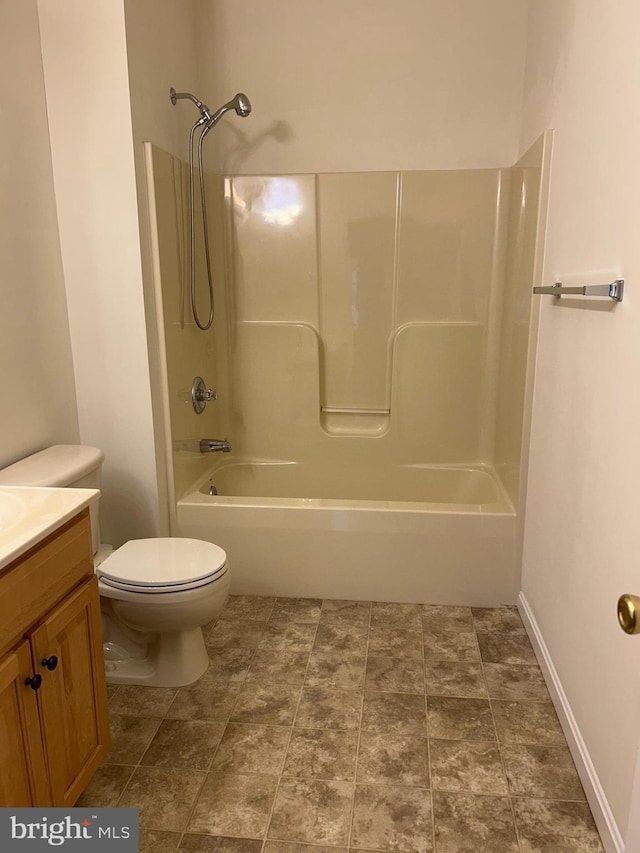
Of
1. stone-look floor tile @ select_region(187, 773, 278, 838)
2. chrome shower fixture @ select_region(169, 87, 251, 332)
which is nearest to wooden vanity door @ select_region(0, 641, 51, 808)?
stone-look floor tile @ select_region(187, 773, 278, 838)

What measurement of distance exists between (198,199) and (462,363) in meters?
1.45

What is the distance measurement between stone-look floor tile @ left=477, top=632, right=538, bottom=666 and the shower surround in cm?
23

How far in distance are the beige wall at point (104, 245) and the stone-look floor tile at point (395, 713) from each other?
1114mm

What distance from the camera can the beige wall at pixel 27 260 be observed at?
2066mm

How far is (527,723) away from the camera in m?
1.95

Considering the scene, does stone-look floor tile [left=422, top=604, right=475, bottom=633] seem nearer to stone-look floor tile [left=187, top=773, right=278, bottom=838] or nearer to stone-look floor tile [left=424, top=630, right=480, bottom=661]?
stone-look floor tile [left=424, top=630, right=480, bottom=661]

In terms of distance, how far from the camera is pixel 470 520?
2561 mm

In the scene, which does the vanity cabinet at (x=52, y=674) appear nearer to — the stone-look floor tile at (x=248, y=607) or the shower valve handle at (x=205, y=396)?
the stone-look floor tile at (x=248, y=607)

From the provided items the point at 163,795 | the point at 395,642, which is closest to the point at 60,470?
the point at 163,795

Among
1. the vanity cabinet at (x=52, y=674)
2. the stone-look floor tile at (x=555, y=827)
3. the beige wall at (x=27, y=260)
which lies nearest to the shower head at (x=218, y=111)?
the beige wall at (x=27, y=260)

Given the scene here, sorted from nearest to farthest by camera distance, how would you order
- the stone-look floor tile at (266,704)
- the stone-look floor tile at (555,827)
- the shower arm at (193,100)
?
the stone-look floor tile at (555,827), the stone-look floor tile at (266,704), the shower arm at (193,100)

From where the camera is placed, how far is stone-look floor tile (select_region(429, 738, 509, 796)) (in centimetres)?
171

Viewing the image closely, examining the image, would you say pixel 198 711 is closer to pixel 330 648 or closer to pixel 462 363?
pixel 330 648

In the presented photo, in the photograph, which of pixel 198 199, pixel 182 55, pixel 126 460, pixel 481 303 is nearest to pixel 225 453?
pixel 126 460
